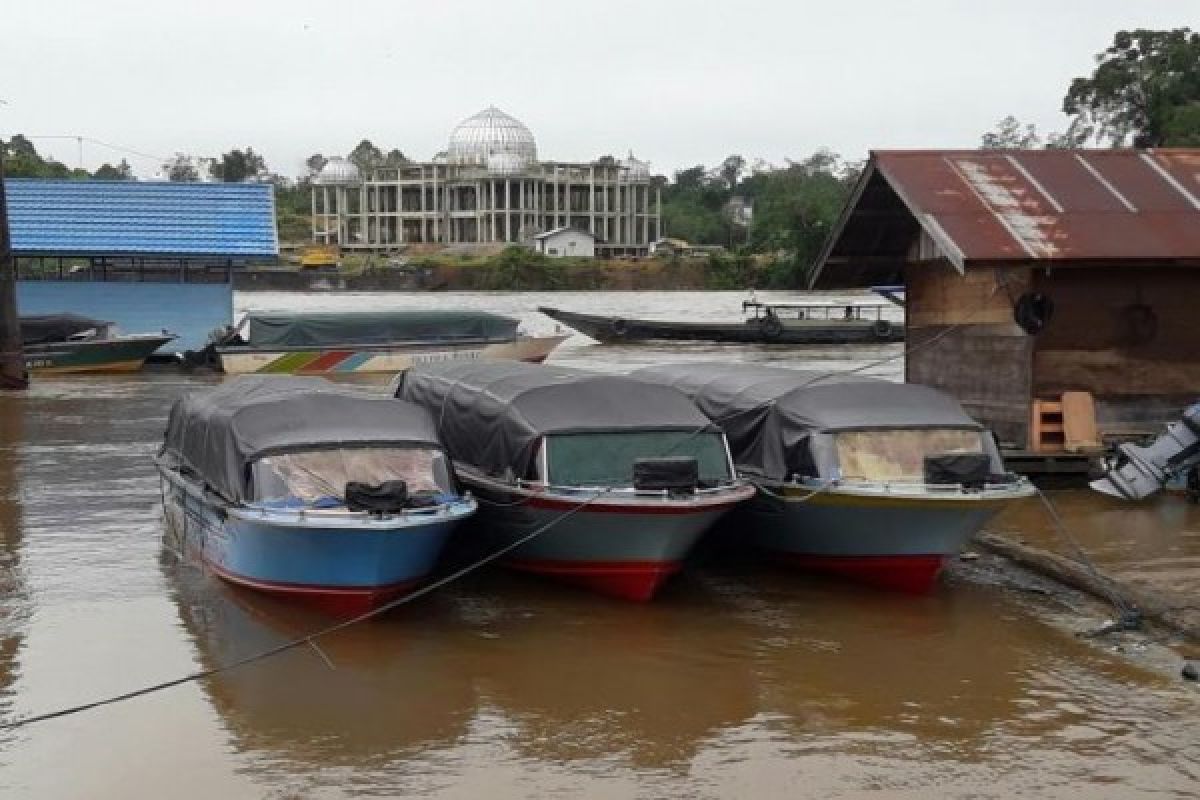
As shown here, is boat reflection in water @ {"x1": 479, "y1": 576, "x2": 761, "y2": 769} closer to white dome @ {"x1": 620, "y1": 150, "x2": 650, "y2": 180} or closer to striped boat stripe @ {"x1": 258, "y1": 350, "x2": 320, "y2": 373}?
striped boat stripe @ {"x1": 258, "y1": 350, "x2": 320, "y2": 373}

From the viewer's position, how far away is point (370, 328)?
Result: 34438 mm

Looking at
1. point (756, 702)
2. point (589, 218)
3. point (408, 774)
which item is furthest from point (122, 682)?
point (589, 218)

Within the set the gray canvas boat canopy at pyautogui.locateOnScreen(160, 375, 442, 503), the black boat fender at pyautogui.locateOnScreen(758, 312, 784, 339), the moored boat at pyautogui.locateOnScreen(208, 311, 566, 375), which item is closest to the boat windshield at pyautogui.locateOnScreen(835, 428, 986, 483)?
the gray canvas boat canopy at pyautogui.locateOnScreen(160, 375, 442, 503)

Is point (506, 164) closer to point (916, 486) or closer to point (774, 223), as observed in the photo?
point (774, 223)

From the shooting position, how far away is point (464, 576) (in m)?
13.1

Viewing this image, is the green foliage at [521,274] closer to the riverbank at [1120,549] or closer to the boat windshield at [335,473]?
the riverbank at [1120,549]

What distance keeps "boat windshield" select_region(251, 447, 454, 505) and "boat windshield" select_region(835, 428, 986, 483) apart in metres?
3.42

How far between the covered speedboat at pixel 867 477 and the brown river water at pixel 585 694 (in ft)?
1.37

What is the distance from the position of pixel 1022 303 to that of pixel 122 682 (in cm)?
1064

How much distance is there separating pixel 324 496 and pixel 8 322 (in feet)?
66.4

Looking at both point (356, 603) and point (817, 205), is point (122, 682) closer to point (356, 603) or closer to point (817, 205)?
point (356, 603)

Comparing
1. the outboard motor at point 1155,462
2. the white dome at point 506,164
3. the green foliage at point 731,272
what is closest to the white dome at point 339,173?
the white dome at point 506,164

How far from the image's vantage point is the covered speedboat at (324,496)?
10.7 m

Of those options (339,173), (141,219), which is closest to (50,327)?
(141,219)
